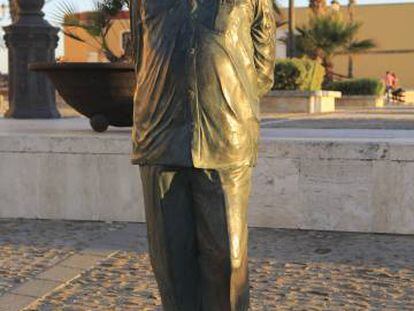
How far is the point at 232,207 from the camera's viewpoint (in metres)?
2.37

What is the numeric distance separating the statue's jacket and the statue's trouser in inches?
2.8

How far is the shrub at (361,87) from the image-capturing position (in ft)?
82.2

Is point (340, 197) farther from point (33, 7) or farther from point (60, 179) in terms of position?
point (33, 7)

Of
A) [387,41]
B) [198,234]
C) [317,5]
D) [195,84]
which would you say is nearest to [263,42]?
[195,84]

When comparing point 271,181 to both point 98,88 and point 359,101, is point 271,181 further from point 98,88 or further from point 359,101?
point 359,101

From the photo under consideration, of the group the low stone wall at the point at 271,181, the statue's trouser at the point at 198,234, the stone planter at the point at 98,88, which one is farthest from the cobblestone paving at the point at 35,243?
the statue's trouser at the point at 198,234

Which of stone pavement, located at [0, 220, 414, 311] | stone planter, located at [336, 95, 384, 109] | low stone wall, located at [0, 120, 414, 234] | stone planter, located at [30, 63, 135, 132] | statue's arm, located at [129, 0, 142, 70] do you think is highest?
statue's arm, located at [129, 0, 142, 70]

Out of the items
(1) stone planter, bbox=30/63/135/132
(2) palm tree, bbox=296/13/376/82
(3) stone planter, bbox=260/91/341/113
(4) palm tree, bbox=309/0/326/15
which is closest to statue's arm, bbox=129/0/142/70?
(1) stone planter, bbox=30/63/135/132

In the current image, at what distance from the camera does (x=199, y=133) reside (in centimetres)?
226

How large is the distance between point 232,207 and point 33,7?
8.25m

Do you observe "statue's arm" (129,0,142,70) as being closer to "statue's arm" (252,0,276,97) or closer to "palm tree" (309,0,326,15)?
"statue's arm" (252,0,276,97)

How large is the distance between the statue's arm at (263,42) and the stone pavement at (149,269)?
1723mm

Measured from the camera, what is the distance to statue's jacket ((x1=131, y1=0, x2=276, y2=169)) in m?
2.25

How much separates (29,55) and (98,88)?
13.2 feet
